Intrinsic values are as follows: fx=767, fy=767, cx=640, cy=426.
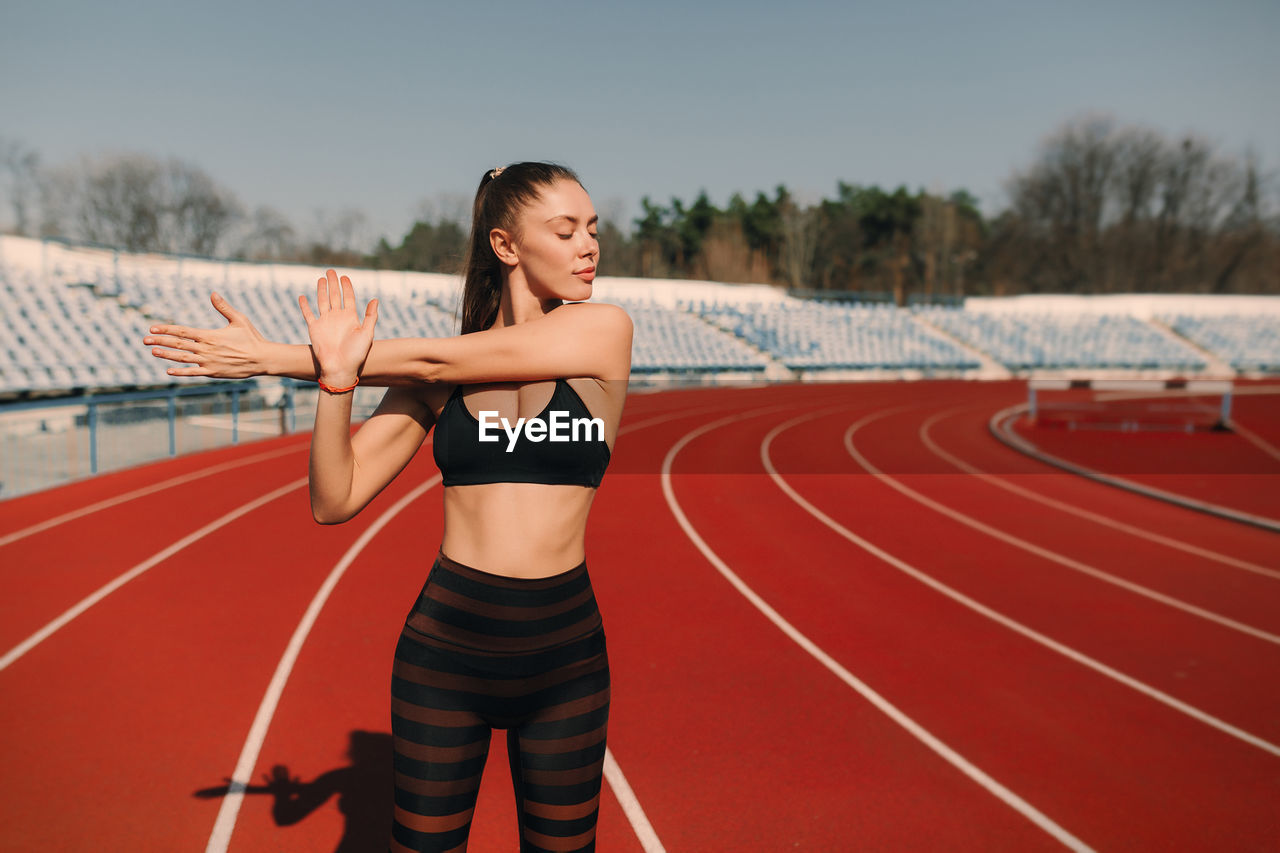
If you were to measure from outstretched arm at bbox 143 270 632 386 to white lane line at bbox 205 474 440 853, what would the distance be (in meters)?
2.85

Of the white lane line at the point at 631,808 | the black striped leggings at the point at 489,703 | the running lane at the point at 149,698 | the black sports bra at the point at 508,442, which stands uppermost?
the black sports bra at the point at 508,442

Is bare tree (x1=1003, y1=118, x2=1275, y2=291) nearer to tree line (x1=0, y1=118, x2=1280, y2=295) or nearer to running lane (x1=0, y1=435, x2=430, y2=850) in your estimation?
tree line (x1=0, y1=118, x2=1280, y2=295)

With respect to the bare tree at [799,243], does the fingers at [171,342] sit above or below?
below

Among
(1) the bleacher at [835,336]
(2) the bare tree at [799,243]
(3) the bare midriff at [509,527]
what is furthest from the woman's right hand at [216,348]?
(2) the bare tree at [799,243]

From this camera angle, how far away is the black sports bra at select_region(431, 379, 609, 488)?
5.00 ft

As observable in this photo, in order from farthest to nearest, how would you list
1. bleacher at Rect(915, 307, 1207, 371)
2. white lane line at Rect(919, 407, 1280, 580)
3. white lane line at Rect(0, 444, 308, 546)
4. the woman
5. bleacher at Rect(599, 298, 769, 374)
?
bleacher at Rect(915, 307, 1207, 371), bleacher at Rect(599, 298, 769, 374), white lane line at Rect(0, 444, 308, 546), white lane line at Rect(919, 407, 1280, 580), the woman

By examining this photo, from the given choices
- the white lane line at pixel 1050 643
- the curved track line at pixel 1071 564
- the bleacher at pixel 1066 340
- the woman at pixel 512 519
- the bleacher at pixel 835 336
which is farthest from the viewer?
the bleacher at pixel 1066 340

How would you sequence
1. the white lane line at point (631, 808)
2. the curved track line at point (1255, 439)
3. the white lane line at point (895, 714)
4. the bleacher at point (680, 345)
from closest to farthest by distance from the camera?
the white lane line at point (631, 808) < the white lane line at point (895, 714) < the curved track line at point (1255, 439) < the bleacher at point (680, 345)

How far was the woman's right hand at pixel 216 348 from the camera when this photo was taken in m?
1.26

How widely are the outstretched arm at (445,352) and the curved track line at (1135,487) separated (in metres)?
10.2

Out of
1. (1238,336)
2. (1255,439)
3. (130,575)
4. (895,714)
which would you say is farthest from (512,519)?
(1238,336)

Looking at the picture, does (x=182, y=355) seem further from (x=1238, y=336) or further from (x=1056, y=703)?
(x=1238, y=336)

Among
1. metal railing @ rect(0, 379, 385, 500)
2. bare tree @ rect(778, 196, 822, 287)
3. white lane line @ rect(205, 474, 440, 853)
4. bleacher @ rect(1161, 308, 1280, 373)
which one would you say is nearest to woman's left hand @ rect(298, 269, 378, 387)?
white lane line @ rect(205, 474, 440, 853)

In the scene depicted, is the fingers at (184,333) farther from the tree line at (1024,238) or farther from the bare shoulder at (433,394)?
the tree line at (1024,238)
